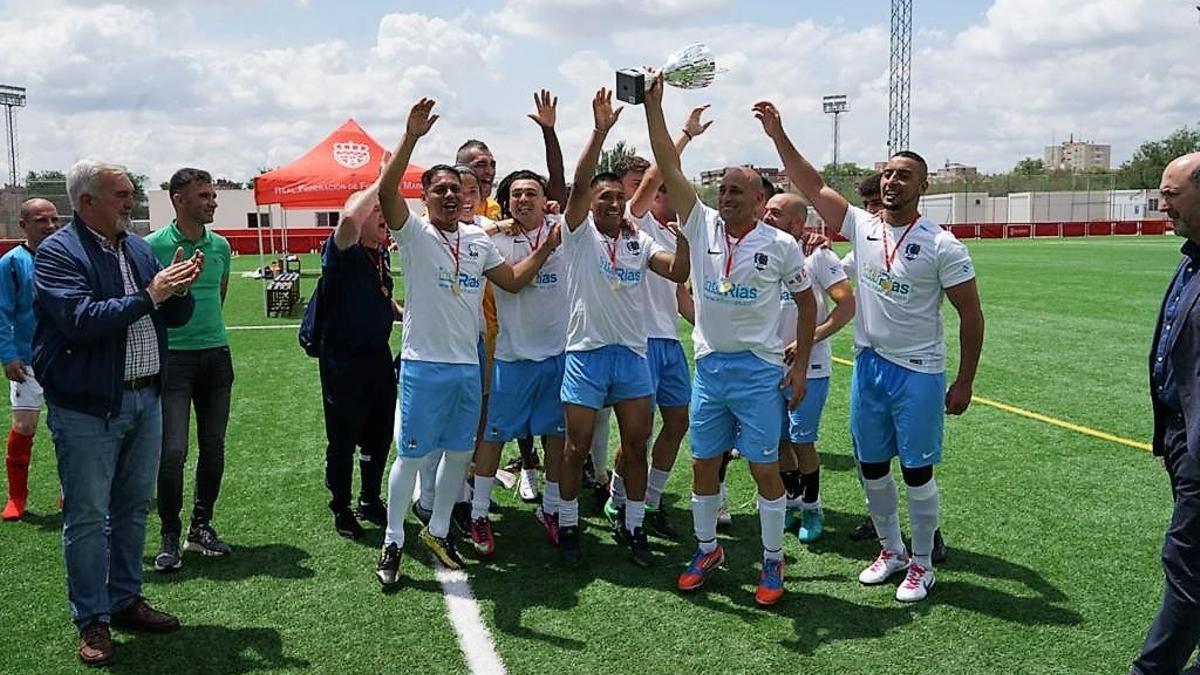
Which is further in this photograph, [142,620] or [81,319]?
[142,620]

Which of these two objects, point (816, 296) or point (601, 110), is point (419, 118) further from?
point (816, 296)

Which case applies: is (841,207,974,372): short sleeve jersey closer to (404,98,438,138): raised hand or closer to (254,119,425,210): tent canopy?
(404,98,438,138): raised hand

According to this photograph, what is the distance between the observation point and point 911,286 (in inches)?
190

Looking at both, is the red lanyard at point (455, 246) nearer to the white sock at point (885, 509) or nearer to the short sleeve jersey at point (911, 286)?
the short sleeve jersey at point (911, 286)

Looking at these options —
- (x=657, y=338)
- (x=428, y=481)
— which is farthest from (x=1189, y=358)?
(x=428, y=481)

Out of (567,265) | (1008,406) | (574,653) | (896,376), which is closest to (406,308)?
(567,265)

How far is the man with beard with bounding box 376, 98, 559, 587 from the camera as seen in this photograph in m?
5.01

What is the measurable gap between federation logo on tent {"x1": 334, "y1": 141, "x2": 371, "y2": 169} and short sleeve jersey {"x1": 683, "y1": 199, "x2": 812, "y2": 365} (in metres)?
16.9

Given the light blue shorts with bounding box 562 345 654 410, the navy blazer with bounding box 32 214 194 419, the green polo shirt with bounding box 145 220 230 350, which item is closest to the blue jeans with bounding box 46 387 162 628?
the navy blazer with bounding box 32 214 194 419

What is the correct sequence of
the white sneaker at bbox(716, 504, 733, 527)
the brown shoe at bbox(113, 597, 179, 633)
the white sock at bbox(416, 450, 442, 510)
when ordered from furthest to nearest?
the white sneaker at bbox(716, 504, 733, 527)
the white sock at bbox(416, 450, 442, 510)
the brown shoe at bbox(113, 597, 179, 633)

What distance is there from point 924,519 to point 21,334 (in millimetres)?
5888

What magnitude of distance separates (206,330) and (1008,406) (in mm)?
7733

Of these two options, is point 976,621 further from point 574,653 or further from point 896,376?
point 574,653

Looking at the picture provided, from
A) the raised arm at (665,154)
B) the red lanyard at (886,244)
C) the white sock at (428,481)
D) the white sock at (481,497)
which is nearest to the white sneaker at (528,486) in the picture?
the white sock at (428,481)
